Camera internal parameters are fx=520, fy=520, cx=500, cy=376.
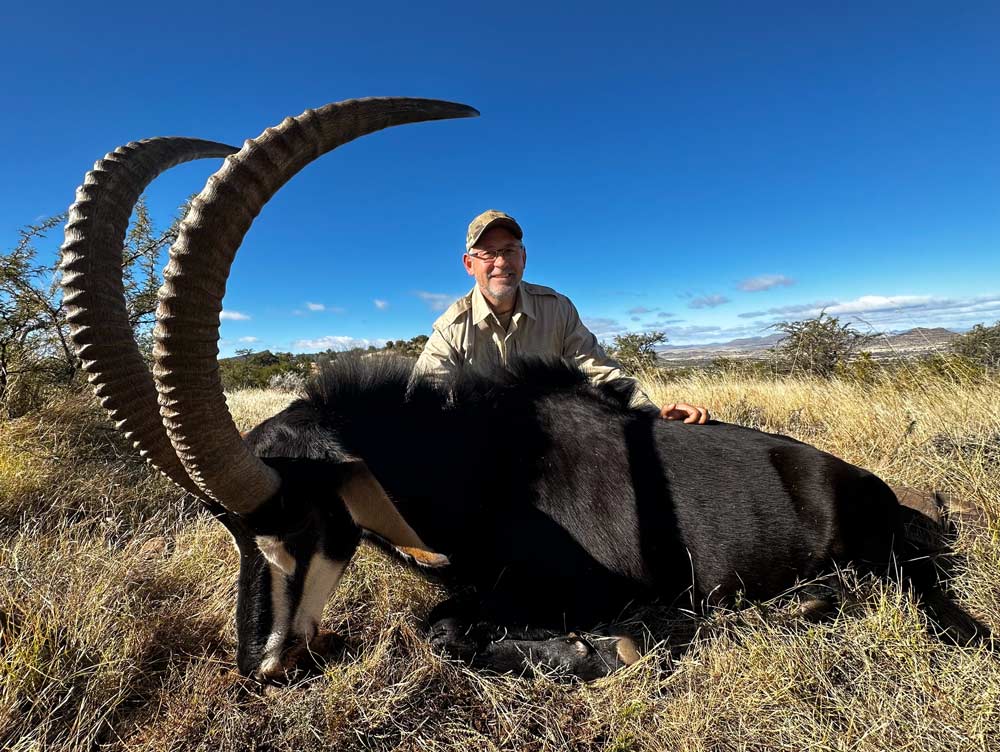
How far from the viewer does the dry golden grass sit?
185 centimetres

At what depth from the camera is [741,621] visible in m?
2.52

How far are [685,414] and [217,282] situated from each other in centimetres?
266

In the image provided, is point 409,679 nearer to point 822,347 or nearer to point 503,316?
point 503,316

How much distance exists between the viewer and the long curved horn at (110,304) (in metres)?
1.86

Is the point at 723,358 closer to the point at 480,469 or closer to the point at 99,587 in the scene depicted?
the point at 480,469

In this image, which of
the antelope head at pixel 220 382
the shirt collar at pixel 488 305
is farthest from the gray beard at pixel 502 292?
the antelope head at pixel 220 382

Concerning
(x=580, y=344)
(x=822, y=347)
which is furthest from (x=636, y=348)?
(x=580, y=344)

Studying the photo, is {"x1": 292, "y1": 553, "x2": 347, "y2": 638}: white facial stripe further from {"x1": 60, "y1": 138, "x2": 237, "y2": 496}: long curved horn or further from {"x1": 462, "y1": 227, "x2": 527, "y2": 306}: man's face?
{"x1": 462, "y1": 227, "x2": 527, "y2": 306}: man's face

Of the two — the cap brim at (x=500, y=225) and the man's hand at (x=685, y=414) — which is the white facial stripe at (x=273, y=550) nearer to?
the man's hand at (x=685, y=414)

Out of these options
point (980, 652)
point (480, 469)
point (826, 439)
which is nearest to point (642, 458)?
point (480, 469)

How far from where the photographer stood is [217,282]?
177cm

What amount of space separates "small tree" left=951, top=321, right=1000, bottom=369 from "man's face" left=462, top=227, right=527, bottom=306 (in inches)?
339

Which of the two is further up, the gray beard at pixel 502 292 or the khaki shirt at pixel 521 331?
the gray beard at pixel 502 292

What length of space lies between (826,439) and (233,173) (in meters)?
5.22
